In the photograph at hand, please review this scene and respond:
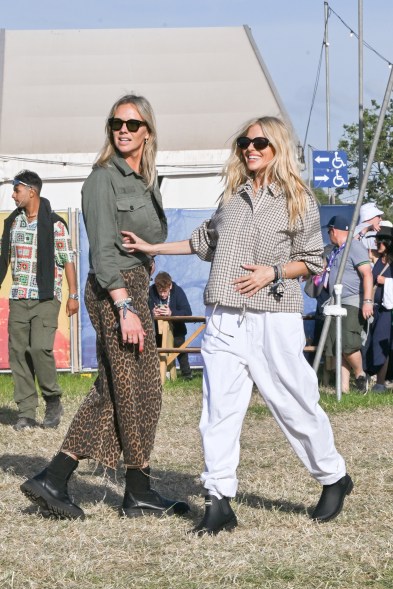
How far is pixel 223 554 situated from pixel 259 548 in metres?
0.20

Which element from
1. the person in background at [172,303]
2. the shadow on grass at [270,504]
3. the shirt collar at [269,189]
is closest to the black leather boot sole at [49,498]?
the shadow on grass at [270,504]

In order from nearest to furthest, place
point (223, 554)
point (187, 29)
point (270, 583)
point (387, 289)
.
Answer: point (270, 583) < point (223, 554) < point (387, 289) < point (187, 29)

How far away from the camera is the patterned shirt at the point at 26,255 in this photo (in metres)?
9.99

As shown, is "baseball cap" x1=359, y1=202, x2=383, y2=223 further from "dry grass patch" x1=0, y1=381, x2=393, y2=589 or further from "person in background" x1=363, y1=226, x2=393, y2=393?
"dry grass patch" x1=0, y1=381, x2=393, y2=589

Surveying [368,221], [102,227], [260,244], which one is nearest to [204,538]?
[260,244]

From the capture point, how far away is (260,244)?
5.82 m

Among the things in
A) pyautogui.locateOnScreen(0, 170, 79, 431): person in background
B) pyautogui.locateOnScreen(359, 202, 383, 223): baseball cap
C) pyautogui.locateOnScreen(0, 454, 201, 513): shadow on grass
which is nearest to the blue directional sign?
pyautogui.locateOnScreen(359, 202, 383, 223): baseball cap

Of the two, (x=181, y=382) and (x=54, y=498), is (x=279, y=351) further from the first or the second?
(x=181, y=382)

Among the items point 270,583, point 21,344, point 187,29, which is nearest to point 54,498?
point 270,583

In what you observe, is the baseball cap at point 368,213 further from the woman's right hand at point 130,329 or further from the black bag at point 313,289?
the woman's right hand at point 130,329

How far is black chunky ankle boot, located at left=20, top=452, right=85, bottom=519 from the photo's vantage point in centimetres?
612

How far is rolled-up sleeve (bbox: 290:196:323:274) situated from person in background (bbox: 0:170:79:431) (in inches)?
171

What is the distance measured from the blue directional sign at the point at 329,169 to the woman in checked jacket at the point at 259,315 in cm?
1839

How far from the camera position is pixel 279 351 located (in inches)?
227
